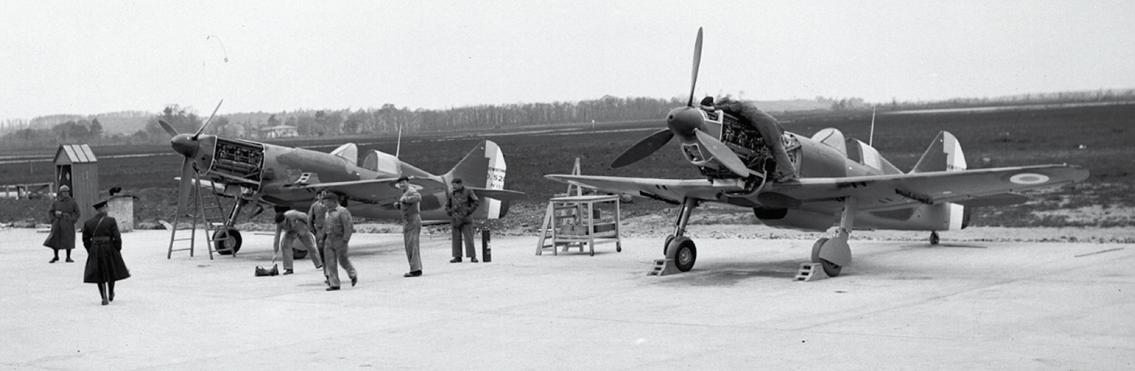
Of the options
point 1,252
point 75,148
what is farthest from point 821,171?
point 75,148

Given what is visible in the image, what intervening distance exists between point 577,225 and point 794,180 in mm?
5614

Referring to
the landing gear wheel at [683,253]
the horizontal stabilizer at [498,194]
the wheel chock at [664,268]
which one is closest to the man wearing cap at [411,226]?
the wheel chock at [664,268]

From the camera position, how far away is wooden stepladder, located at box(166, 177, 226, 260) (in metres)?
20.5

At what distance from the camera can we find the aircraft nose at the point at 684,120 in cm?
1431

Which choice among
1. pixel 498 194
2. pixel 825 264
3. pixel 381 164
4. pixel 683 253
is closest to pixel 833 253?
pixel 825 264

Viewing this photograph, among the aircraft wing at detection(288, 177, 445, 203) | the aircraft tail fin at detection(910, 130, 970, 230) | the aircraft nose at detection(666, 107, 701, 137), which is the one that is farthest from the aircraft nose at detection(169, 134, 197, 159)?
the aircraft tail fin at detection(910, 130, 970, 230)

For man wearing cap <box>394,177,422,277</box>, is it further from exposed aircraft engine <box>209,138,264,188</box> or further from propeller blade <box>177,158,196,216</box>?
propeller blade <box>177,158,196,216</box>

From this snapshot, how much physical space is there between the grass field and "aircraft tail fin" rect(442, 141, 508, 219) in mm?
3605

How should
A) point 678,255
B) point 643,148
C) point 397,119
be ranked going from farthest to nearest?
point 397,119
point 643,148
point 678,255

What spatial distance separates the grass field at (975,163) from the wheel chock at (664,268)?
1122 centimetres

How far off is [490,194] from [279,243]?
20.8 feet

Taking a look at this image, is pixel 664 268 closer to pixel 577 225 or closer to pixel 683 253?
pixel 683 253

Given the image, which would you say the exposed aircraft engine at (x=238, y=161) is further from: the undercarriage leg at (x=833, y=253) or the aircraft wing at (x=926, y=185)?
the undercarriage leg at (x=833, y=253)

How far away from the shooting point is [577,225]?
20.0m
